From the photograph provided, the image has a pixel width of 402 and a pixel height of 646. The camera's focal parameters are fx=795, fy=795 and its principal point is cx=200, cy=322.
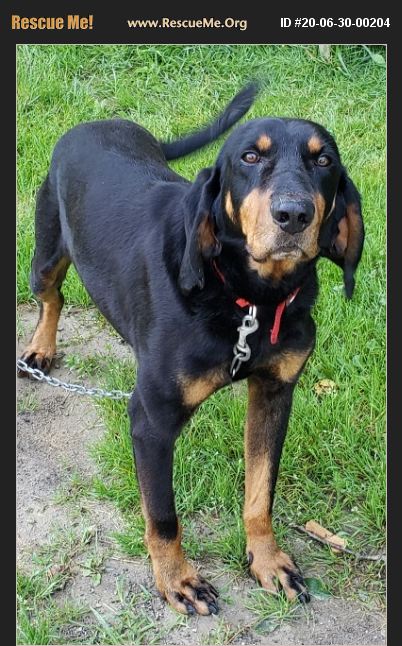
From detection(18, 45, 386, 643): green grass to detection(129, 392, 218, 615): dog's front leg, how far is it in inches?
9.3

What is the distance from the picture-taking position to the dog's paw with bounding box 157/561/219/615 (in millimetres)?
3309

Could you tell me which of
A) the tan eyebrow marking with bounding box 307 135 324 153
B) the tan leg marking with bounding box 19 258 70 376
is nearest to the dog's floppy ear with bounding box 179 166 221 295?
the tan eyebrow marking with bounding box 307 135 324 153

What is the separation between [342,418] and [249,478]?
2.71ft

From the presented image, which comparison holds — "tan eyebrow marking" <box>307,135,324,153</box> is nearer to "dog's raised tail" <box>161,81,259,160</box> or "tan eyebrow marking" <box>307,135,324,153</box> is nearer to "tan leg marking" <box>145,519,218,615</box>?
"dog's raised tail" <box>161,81,259,160</box>

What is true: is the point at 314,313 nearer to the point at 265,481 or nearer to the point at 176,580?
the point at 265,481

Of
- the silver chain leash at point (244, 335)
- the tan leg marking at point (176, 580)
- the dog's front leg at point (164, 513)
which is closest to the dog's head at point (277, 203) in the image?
the silver chain leash at point (244, 335)

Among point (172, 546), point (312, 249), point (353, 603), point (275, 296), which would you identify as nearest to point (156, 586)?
point (172, 546)

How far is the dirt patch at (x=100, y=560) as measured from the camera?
3270mm

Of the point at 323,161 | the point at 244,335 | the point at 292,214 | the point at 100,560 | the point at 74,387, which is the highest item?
the point at 323,161

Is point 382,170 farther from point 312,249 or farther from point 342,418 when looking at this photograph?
point 312,249

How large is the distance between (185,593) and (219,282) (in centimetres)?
132

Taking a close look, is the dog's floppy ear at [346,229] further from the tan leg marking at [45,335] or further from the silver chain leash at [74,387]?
the tan leg marking at [45,335]

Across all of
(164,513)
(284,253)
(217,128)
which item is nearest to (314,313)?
(217,128)

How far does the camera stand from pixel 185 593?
3326 mm
